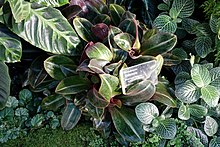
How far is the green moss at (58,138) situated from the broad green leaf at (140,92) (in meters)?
0.34

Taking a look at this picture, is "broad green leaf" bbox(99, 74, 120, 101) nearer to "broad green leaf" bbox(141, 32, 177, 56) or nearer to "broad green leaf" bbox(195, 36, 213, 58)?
"broad green leaf" bbox(141, 32, 177, 56)

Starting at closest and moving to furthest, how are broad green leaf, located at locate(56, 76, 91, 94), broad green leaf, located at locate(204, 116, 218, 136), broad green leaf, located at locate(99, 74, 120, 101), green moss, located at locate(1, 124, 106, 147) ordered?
broad green leaf, located at locate(99, 74, 120, 101) < broad green leaf, located at locate(56, 76, 91, 94) < broad green leaf, located at locate(204, 116, 218, 136) < green moss, located at locate(1, 124, 106, 147)

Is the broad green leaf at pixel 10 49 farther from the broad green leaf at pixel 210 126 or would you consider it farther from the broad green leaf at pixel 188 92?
the broad green leaf at pixel 210 126

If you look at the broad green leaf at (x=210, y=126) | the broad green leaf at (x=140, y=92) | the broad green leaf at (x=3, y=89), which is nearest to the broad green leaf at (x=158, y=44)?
the broad green leaf at (x=140, y=92)

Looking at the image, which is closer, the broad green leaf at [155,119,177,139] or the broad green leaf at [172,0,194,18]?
the broad green leaf at [155,119,177,139]

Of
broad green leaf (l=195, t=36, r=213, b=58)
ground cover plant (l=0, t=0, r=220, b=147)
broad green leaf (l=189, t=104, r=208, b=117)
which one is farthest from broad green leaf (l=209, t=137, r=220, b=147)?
broad green leaf (l=195, t=36, r=213, b=58)

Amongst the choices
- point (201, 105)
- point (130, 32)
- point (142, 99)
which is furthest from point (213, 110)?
point (130, 32)

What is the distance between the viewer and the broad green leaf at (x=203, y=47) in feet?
6.60

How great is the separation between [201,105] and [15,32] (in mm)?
902

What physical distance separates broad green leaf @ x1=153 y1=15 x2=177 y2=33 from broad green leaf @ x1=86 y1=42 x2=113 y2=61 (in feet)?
1.12

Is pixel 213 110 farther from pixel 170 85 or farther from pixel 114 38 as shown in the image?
pixel 114 38

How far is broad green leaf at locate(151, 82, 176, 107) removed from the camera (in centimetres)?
186

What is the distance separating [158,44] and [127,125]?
378 mm

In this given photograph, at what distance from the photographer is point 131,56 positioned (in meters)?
1.81
